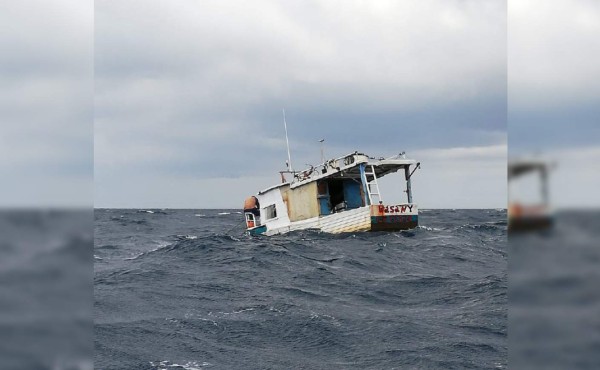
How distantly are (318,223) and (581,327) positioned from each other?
109 ft

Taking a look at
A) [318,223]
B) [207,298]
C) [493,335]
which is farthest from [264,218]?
[493,335]

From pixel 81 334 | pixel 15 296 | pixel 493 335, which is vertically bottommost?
pixel 493 335

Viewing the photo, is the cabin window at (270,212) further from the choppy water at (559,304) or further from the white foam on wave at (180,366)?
the choppy water at (559,304)

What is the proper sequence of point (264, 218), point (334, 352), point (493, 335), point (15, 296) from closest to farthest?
point (15, 296), point (334, 352), point (493, 335), point (264, 218)

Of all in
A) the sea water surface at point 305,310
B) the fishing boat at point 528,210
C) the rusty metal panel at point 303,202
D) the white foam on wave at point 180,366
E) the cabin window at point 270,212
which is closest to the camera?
the fishing boat at point 528,210

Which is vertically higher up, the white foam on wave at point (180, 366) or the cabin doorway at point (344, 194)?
the cabin doorway at point (344, 194)

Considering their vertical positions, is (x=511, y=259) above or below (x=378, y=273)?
above

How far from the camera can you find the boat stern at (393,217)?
33.1 m

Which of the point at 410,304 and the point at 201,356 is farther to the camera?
the point at 410,304

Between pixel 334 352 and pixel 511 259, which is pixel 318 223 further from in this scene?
pixel 511 259

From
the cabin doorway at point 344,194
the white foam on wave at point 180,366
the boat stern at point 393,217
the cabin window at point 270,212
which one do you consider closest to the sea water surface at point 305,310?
the white foam on wave at point 180,366

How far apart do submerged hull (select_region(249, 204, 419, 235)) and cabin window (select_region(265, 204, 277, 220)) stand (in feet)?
11.4

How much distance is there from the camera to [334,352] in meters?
10.6

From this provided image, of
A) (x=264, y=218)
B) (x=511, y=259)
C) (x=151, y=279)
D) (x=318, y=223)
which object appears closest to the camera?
(x=511, y=259)
